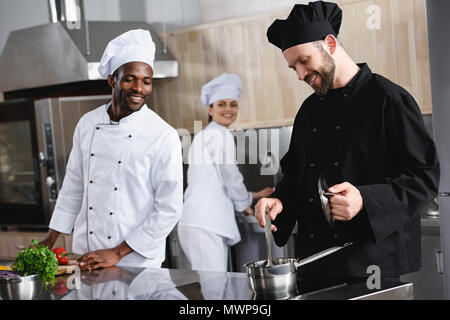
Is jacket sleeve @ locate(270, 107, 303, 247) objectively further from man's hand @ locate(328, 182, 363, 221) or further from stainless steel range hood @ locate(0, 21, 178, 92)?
stainless steel range hood @ locate(0, 21, 178, 92)

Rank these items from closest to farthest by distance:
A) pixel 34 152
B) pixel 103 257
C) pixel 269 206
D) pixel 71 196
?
pixel 269 206 < pixel 103 257 < pixel 71 196 < pixel 34 152

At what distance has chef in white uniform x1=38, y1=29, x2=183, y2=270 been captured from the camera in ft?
6.90

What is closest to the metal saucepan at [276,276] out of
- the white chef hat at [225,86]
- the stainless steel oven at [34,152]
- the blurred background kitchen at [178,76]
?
the blurred background kitchen at [178,76]

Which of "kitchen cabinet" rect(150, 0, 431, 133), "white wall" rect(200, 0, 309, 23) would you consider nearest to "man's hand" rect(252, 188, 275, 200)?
"kitchen cabinet" rect(150, 0, 431, 133)

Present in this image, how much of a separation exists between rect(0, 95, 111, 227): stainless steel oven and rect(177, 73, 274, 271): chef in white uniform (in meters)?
0.65

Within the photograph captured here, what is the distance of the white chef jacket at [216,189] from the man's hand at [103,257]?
3.99 ft

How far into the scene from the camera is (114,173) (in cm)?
224

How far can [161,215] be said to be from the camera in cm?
209

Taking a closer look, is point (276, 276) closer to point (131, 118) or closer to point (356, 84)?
point (356, 84)

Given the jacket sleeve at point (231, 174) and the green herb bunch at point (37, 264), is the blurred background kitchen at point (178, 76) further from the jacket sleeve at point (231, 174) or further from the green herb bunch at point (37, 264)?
the green herb bunch at point (37, 264)

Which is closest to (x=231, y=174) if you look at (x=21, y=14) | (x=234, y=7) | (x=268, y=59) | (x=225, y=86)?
(x=225, y=86)

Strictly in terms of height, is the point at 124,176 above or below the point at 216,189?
above

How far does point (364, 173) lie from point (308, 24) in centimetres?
47
